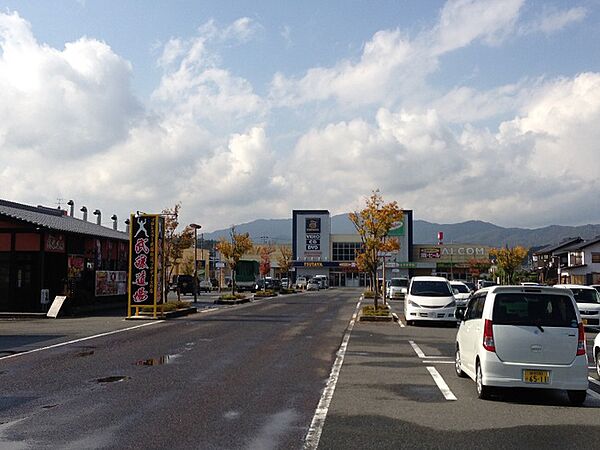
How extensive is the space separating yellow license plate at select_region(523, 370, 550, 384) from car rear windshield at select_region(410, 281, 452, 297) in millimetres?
14611

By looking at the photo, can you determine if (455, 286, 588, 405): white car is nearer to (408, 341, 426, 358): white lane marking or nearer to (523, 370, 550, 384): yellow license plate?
(523, 370, 550, 384): yellow license plate

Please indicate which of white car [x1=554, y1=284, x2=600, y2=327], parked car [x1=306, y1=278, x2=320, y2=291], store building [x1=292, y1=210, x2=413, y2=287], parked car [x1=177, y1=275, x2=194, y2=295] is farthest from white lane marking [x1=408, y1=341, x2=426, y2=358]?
store building [x1=292, y1=210, x2=413, y2=287]

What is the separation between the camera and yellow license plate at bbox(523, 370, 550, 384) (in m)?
9.48

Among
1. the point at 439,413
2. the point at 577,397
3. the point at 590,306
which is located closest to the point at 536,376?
the point at 577,397

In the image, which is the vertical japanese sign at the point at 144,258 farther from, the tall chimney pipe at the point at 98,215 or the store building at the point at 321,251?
the store building at the point at 321,251

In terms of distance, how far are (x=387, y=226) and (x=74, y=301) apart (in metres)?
14.6

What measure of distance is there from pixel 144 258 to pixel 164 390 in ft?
54.8

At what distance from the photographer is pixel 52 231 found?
93.1 ft

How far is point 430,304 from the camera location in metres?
23.3

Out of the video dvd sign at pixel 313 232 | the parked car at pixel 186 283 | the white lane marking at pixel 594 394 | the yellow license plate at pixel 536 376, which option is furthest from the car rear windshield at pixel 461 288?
the video dvd sign at pixel 313 232

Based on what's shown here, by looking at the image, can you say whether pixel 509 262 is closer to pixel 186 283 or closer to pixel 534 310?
pixel 186 283

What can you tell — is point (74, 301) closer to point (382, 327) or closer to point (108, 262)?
point (108, 262)

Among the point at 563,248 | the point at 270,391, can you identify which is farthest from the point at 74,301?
the point at 563,248

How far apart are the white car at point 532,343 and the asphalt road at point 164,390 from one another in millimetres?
2793
